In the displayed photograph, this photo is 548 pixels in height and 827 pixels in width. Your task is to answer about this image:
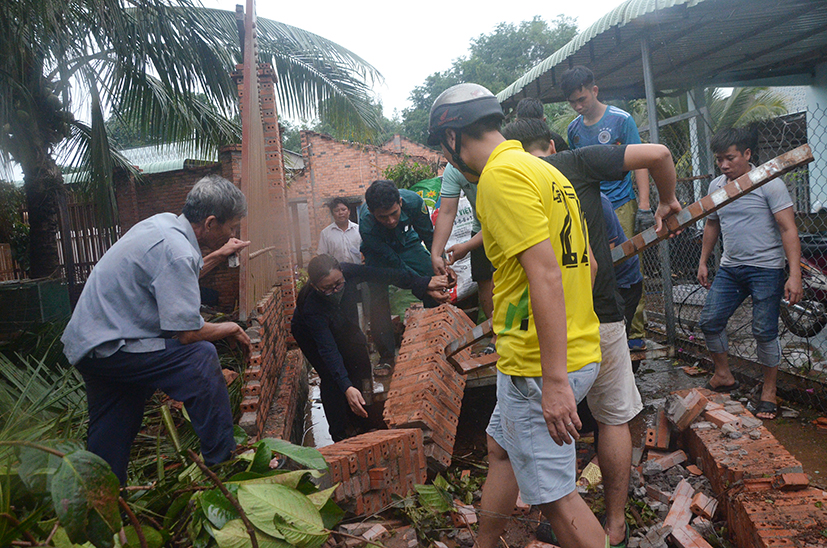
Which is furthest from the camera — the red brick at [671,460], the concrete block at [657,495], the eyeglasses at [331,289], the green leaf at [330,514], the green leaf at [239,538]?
the eyeglasses at [331,289]

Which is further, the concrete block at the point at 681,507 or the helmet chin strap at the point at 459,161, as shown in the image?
the concrete block at the point at 681,507

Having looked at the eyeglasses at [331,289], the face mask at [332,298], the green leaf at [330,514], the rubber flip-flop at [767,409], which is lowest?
the rubber flip-flop at [767,409]

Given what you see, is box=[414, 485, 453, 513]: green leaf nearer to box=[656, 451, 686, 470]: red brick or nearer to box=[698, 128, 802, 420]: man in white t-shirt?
box=[656, 451, 686, 470]: red brick

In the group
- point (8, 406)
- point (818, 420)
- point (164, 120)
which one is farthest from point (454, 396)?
point (164, 120)

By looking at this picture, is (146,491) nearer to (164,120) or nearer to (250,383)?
(250,383)

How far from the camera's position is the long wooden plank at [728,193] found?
93.1 inches

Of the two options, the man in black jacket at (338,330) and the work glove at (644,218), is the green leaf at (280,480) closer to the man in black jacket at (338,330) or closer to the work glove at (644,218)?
the man in black jacket at (338,330)

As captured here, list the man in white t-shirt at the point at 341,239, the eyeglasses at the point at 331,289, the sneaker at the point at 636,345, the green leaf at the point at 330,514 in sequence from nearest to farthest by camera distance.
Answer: the green leaf at the point at 330,514 → the eyeglasses at the point at 331,289 → the sneaker at the point at 636,345 → the man in white t-shirt at the point at 341,239

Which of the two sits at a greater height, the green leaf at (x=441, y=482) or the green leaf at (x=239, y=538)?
the green leaf at (x=239, y=538)

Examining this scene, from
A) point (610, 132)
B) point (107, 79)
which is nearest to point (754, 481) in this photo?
point (610, 132)

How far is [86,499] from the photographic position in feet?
4.57

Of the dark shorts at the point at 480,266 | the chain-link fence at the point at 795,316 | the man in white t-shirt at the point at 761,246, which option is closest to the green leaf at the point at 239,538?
the dark shorts at the point at 480,266

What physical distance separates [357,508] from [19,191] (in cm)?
1084

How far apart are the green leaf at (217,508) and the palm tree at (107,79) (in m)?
4.97
